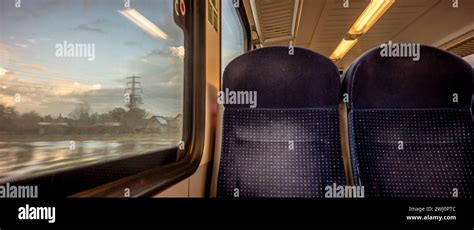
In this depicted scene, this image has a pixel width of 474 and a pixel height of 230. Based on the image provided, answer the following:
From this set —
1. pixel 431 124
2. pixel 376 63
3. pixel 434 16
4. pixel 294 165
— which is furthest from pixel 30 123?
→ pixel 434 16

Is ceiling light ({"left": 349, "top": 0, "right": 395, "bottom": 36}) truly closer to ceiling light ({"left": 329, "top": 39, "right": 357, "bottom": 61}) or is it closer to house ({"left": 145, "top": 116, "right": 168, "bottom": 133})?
ceiling light ({"left": 329, "top": 39, "right": 357, "bottom": 61})

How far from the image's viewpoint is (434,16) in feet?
13.8

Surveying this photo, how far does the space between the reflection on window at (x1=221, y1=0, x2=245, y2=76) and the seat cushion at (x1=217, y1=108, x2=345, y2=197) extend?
45.0 inches

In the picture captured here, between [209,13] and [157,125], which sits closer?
[157,125]

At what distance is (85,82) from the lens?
1.12 meters

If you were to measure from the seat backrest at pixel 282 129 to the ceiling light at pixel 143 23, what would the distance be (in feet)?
1.32

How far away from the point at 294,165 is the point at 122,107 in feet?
2.77

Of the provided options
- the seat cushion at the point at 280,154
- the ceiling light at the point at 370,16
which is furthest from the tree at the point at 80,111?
the ceiling light at the point at 370,16

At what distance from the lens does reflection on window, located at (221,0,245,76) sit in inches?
105
